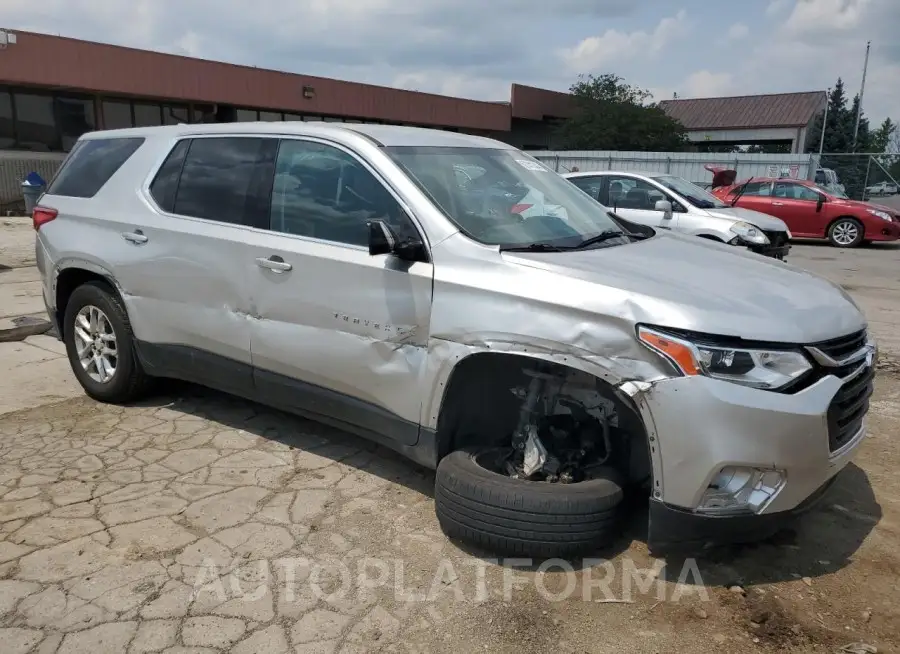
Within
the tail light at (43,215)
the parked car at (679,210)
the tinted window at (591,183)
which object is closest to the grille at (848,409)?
the tail light at (43,215)

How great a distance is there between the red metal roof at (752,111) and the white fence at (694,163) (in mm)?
17640

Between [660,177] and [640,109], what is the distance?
2736 cm

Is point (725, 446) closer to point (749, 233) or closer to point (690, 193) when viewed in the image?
point (749, 233)

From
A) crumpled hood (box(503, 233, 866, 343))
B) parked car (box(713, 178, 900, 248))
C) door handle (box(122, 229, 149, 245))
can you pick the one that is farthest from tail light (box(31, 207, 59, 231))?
parked car (box(713, 178, 900, 248))

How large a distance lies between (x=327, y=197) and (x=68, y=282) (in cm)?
238

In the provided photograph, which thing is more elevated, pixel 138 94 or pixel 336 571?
pixel 138 94

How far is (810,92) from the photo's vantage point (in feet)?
→ 141

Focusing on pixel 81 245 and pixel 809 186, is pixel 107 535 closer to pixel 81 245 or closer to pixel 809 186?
pixel 81 245

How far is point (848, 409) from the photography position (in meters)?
2.95

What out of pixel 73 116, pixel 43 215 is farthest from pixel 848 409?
pixel 73 116

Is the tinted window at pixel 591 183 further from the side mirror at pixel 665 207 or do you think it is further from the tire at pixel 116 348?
the tire at pixel 116 348

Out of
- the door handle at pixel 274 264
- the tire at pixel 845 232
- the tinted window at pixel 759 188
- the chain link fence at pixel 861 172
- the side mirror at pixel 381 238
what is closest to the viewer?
the side mirror at pixel 381 238

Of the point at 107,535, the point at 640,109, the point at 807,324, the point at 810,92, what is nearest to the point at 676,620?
the point at 807,324

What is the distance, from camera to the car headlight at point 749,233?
1000 cm
